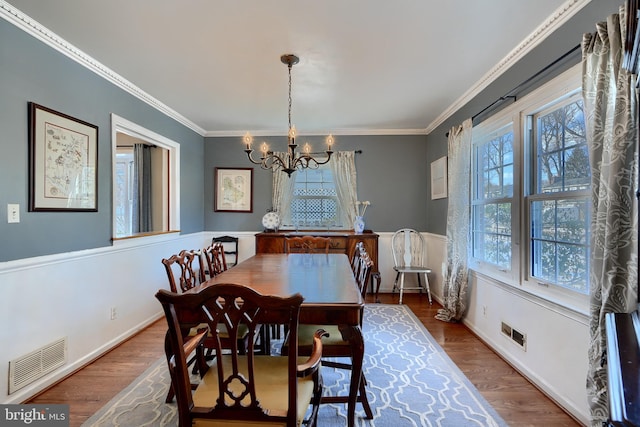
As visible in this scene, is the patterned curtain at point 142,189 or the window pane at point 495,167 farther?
the patterned curtain at point 142,189

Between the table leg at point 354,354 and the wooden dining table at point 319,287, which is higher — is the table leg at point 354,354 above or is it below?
below

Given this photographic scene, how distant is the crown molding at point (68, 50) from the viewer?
1.89 meters

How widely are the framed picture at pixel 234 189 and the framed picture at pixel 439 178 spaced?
2.73 meters

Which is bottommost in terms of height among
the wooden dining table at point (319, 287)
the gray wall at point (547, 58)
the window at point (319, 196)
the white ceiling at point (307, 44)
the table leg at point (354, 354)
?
the table leg at point (354, 354)

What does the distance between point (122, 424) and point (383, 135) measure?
436 cm

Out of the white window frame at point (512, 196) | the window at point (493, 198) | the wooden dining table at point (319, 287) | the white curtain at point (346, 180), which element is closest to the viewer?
the wooden dining table at point (319, 287)

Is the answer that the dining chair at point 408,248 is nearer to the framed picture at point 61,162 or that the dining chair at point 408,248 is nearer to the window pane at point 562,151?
the window pane at point 562,151

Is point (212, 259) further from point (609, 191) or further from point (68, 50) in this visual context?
point (609, 191)

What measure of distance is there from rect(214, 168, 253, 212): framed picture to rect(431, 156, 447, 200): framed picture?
8.97ft

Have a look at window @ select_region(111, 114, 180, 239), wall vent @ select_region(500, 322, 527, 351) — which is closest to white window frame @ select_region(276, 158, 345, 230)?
window @ select_region(111, 114, 180, 239)

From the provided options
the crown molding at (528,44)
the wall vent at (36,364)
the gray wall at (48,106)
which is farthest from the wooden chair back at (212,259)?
the crown molding at (528,44)

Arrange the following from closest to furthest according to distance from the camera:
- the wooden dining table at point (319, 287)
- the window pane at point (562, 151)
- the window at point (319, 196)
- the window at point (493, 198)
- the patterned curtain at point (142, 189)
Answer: the wooden dining table at point (319, 287) < the window pane at point (562, 151) < the window at point (493, 198) < the patterned curtain at point (142, 189) < the window at point (319, 196)

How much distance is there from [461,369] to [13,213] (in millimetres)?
3269

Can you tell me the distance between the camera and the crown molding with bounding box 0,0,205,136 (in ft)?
6.21
